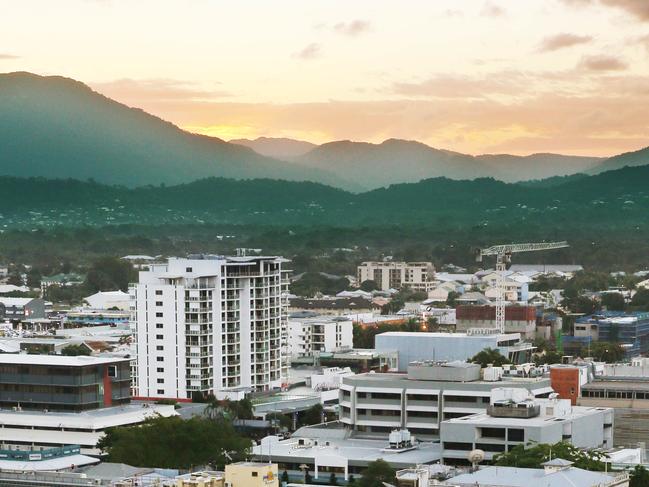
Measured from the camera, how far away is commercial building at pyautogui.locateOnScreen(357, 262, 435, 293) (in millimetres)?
135500

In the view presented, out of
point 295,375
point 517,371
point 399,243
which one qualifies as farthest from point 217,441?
point 399,243

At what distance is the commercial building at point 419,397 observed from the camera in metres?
48.8

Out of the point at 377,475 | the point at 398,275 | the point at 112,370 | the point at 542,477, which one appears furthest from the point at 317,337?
the point at 398,275

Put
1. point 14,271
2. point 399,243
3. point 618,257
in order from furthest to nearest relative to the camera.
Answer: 1. point 399,243
2. point 618,257
3. point 14,271

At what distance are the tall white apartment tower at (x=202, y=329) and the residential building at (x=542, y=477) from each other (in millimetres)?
26002

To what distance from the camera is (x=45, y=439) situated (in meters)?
47.6

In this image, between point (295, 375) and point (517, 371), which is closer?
point (517, 371)

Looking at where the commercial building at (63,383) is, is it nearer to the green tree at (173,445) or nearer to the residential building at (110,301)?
the green tree at (173,445)

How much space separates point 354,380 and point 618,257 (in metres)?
117

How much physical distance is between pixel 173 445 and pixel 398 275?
95672mm

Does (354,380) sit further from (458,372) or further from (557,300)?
(557,300)

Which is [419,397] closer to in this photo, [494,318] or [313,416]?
[313,416]

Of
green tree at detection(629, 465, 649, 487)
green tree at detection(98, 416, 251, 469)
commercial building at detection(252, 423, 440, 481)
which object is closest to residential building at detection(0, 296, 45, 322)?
commercial building at detection(252, 423, 440, 481)

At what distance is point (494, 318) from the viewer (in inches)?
3627
